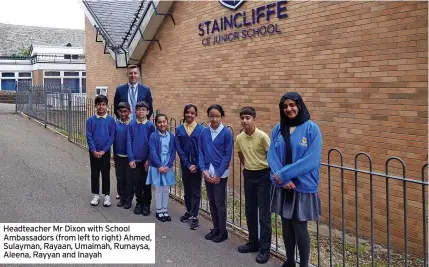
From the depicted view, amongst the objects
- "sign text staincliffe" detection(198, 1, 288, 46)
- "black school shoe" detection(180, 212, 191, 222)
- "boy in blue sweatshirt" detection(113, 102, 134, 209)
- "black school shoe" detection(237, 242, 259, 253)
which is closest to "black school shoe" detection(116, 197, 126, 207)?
"boy in blue sweatshirt" detection(113, 102, 134, 209)

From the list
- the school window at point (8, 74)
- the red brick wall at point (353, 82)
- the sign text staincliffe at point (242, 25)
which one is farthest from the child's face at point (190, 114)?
the school window at point (8, 74)

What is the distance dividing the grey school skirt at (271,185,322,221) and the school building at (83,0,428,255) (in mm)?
753

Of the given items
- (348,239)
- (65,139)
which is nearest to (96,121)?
(348,239)

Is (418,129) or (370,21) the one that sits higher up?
(370,21)

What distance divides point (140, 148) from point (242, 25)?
10.8 feet

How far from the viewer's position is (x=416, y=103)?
5059 mm

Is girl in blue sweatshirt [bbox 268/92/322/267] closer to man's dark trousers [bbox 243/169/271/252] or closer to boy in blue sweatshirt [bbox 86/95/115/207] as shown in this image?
man's dark trousers [bbox 243/169/271/252]

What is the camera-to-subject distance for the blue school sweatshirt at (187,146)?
5148 mm

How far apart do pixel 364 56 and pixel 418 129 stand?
1.21 meters

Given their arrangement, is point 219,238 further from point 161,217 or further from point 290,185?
point 290,185

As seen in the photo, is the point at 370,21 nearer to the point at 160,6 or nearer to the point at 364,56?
the point at 364,56

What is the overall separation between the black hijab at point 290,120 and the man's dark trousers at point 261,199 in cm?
62

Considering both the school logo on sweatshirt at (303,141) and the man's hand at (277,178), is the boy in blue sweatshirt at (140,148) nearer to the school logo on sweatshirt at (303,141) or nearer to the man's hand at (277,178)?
the man's hand at (277,178)

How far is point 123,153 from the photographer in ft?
19.4
